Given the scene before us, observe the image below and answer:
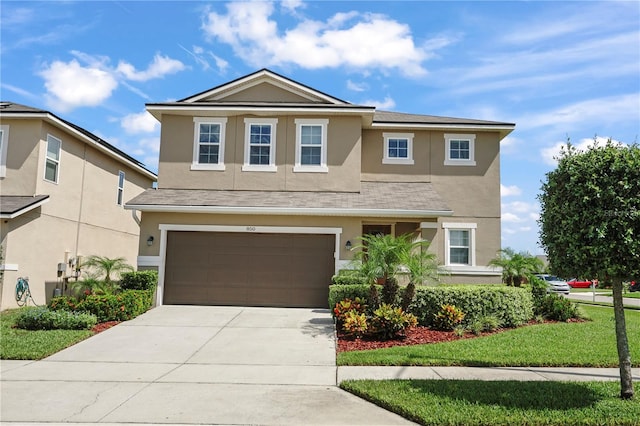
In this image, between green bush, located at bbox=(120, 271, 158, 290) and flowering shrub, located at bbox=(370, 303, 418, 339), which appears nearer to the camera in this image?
flowering shrub, located at bbox=(370, 303, 418, 339)

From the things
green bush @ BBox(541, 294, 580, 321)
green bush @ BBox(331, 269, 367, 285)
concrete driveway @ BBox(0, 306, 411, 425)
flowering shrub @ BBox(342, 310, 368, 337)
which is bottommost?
concrete driveway @ BBox(0, 306, 411, 425)

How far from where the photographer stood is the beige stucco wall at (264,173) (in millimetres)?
16953

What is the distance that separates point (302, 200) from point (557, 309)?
8.13m

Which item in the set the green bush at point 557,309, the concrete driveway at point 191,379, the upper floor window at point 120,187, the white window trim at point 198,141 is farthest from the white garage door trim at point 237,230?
the upper floor window at point 120,187

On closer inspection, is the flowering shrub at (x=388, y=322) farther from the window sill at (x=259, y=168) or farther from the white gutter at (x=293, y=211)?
the window sill at (x=259, y=168)

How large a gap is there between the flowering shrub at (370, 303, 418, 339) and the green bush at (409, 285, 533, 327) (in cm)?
130

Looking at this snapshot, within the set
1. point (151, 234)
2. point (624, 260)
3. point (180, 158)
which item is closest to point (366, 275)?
point (624, 260)

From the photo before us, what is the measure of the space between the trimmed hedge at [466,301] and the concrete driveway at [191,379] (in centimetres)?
158

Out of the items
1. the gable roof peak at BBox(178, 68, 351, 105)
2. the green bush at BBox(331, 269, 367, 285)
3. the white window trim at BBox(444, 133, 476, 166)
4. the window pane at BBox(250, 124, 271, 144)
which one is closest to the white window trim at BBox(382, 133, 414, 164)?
the white window trim at BBox(444, 133, 476, 166)

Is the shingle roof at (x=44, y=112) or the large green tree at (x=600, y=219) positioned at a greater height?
the shingle roof at (x=44, y=112)

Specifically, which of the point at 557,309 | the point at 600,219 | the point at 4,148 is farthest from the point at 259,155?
the point at 600,219

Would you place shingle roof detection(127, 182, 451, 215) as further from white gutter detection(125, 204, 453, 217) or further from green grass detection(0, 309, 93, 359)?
green grass detection(0, 309, 93, 359)

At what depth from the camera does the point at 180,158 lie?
17.2 m

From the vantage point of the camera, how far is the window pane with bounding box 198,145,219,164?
17.2m
